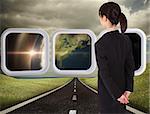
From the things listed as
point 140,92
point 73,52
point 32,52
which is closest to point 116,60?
point 73,52

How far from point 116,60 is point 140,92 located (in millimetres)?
725

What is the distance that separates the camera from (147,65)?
9.04ft

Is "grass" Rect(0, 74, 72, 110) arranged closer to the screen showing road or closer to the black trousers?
the screen showing road

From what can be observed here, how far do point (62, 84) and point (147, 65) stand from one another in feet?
2.63

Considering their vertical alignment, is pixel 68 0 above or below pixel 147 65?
above

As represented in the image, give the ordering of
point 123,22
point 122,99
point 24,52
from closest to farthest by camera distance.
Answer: point 122,99, point 123,22, point 24,52

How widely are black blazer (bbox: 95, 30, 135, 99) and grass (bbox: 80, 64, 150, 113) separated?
1.87 ft

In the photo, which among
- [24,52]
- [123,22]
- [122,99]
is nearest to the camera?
[122,99]

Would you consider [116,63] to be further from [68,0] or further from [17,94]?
[17,94]

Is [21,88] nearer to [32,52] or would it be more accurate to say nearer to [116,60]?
[32,52]

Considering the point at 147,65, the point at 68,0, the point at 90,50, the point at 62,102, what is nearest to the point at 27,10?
the point at 68,0

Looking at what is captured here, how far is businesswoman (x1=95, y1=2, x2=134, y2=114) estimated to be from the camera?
2.09 meters

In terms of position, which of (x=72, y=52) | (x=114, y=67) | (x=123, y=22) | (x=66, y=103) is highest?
(x=123, y=22)

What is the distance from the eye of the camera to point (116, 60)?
2.18 m
